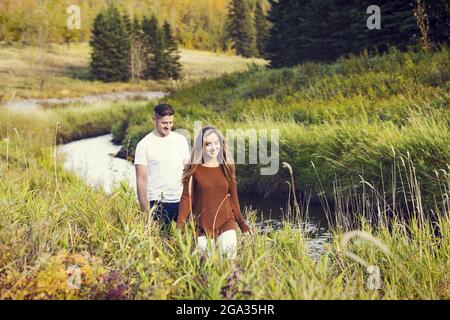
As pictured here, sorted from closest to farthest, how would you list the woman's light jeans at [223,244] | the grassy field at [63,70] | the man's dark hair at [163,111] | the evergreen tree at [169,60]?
the woman's light jeans at [223,244] < the man's dark hair at [163,111] < the grassy field at [63,70] < the evergreen tree at [169,60]

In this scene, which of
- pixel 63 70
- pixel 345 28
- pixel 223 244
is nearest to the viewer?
pixel 223 244

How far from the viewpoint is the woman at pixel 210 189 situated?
4.53 meters

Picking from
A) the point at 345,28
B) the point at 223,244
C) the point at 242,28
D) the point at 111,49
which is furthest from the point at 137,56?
the point at 223,244

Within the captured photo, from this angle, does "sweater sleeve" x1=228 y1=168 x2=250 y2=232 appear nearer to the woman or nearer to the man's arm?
the woman

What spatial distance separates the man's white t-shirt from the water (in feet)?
3.89

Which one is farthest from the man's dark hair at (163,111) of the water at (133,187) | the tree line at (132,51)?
the tree line at (132,51)

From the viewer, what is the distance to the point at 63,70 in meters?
53.0

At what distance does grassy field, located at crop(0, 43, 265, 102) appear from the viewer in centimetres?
4156

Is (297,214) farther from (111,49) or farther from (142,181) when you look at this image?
(111,49)

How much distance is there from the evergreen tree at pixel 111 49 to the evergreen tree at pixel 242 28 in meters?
8.11

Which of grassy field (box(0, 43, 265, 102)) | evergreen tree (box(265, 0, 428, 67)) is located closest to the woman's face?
evergreen tree (box(265, 0, 428, 67))

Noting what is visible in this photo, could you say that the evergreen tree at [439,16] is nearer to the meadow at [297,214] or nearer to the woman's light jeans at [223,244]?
the meadow at [297,214]

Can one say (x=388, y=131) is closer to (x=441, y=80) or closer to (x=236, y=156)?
(x=236, y=156)

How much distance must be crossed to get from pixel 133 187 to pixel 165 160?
1782 millimetres
